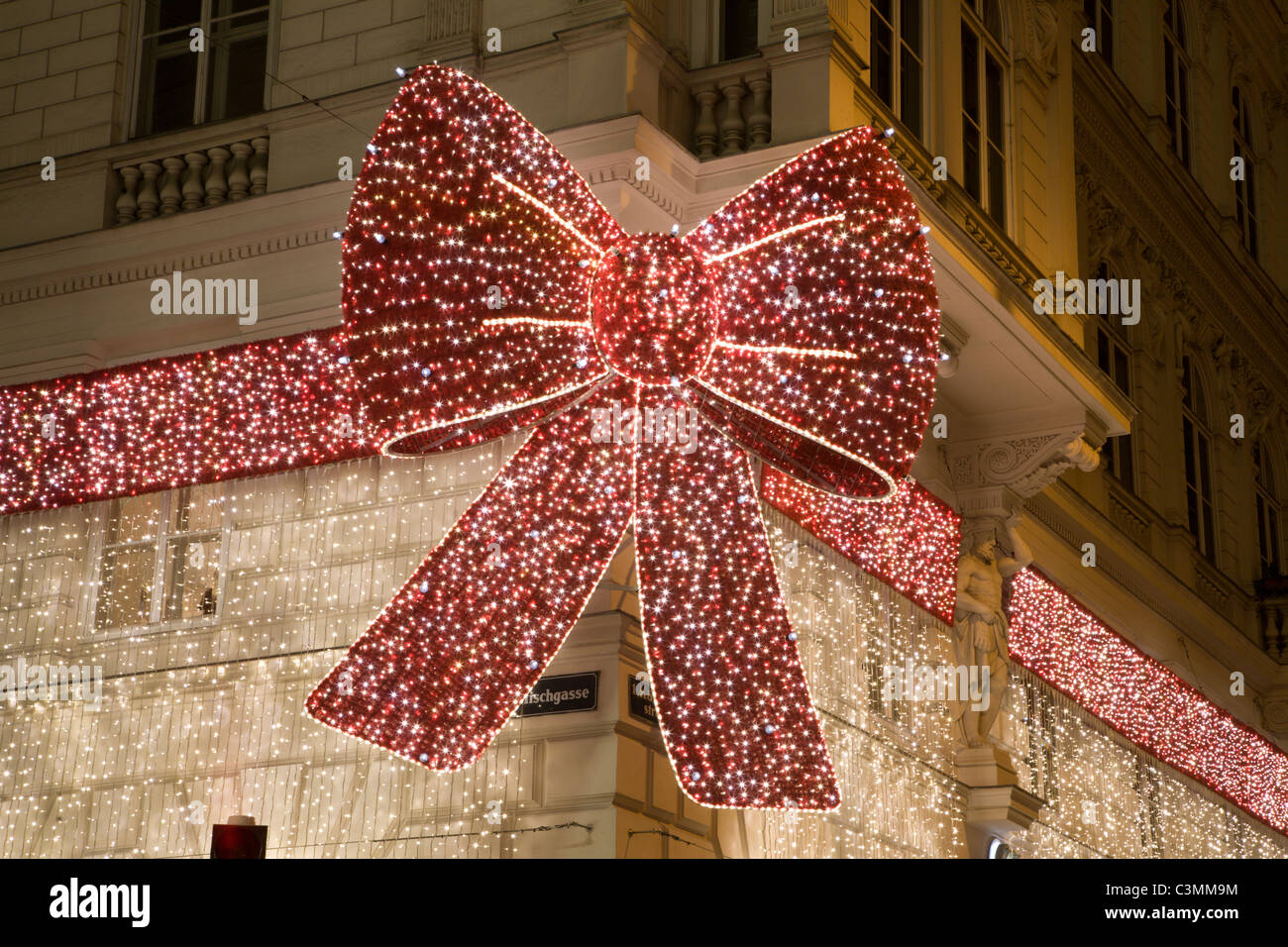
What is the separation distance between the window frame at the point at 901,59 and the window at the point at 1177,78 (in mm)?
9172

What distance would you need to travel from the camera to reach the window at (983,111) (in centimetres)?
1373

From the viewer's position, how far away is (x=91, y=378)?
38.0 feet

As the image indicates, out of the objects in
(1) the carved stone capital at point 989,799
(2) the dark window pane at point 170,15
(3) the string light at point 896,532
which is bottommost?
(1) the carved stone capital at point 989,799

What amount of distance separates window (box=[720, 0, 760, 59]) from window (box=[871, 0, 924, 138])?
1.01 meters

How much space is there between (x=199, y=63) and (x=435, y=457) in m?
3.52

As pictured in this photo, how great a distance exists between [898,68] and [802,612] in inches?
150

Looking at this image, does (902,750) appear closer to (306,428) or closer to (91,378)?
(306,428)

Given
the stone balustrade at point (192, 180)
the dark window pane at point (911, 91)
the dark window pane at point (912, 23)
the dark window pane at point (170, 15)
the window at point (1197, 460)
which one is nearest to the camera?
the stone balustrade at point (192, 180)

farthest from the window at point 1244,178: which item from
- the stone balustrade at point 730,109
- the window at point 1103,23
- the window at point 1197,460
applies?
the stone balustrade at point 730,109

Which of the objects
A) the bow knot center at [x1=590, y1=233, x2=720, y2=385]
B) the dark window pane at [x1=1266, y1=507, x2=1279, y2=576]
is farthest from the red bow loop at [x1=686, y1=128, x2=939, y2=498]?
the dark window pane at [x1=1266, y1=507, x2=1279, y2=576]

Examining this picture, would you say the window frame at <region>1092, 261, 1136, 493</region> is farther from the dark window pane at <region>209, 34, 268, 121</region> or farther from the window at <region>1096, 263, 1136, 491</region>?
the dark window pane at <region>209, 34, 268, 121</region>

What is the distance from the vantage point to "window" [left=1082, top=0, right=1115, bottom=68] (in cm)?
1966

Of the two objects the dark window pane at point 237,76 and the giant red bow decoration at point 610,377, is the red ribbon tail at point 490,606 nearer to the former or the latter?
the giant red bow decoration at point 610,377

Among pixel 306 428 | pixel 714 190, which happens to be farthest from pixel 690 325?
pixel 306 428
